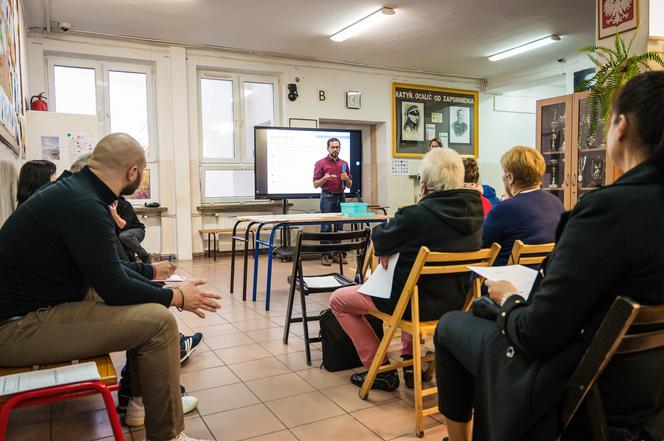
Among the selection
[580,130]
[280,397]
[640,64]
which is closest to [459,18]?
[580,130]

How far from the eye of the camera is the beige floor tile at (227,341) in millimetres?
3084

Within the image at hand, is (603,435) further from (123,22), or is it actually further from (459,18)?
(123,22)

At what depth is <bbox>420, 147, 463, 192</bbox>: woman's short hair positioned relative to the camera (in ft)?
7.09

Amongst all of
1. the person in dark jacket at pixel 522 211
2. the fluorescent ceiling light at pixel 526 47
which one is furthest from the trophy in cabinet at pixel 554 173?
the person in dark jacket at pixel 522 211

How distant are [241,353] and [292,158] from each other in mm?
4498

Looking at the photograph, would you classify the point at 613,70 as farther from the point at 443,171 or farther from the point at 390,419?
the point at 390,419

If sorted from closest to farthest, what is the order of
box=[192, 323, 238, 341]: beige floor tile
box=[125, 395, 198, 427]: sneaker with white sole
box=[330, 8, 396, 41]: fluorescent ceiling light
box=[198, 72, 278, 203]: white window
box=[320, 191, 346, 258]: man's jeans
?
box=[125, 395, 198, 427]: sneaker with white sole
box=[192, 323, 238, 341]: beige floor tile
box=[330, 8, 396, 41]: fluorescent ceiling light
box=[320, 191, 346, 258]: man's jeans
box=[198, 72, 278, 203]: white window

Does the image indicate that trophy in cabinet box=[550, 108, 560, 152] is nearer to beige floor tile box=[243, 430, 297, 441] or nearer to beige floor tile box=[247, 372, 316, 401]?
beige floor tile box=[247, 372, 316, 401]

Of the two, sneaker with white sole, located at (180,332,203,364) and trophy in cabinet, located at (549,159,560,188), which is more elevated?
trophy in cabinet, located at (549,159,560,188)

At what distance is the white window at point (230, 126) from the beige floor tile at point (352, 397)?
5374mm

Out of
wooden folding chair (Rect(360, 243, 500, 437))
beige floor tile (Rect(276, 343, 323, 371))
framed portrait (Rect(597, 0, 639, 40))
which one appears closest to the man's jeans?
framed portrait (Rect(597, 0, 639, 40))

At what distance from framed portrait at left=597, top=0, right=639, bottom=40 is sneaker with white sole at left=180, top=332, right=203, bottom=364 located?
4.39 metres

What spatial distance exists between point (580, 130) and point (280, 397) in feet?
15.6

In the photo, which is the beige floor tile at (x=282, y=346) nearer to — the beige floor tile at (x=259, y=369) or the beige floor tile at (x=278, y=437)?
the beige floor tile at (x=259, y=369)
